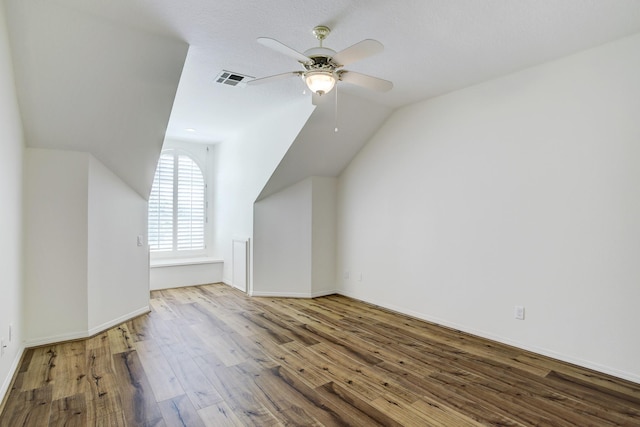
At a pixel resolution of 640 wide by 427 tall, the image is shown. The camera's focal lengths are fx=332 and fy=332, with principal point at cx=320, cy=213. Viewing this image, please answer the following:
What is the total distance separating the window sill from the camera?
5304 millimetres

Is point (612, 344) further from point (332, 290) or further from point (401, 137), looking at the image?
point (332, 290)

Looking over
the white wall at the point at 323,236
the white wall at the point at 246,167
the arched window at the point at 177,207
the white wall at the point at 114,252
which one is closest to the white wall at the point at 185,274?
the white wall at the point at 246,167

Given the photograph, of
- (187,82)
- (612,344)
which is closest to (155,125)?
(187,82)

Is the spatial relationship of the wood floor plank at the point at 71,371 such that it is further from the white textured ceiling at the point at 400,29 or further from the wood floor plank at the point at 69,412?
the white textured ceiling at the point at 400,29

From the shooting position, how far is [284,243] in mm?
5008

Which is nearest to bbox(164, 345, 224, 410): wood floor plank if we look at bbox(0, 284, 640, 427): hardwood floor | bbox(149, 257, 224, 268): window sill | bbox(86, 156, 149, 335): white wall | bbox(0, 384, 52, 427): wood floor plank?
bbox(0, 284, 640, 427): hardwood floor

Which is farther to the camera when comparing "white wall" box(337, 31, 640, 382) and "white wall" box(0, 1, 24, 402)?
"white wall" box(337, 31, 640, 382)

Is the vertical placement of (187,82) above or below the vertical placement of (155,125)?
above

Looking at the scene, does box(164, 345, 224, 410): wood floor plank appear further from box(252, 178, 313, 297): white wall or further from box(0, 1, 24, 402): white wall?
box(252, 178, 313, 297): white wall

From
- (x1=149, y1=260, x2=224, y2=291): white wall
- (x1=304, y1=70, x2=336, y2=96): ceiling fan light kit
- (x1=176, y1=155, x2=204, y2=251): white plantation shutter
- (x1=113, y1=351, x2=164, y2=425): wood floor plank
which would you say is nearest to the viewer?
(x1=113, y1=351, x2=164, y2=425): wood floor plank

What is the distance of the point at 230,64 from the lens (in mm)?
2979

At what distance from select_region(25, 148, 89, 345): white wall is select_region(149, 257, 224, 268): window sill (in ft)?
6.60

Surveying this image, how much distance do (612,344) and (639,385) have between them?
11.5 inches

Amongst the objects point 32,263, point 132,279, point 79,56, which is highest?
point 79,56
